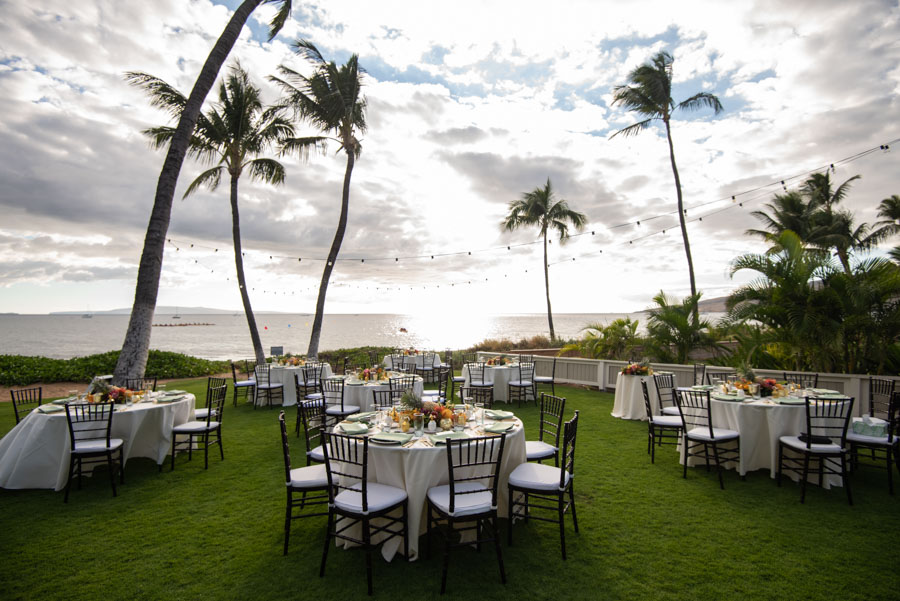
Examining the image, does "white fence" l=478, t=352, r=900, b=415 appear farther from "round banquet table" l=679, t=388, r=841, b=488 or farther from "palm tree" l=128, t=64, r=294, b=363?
"palm tree" l=128, t=64, r=294, b=363

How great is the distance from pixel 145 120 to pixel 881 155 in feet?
61.7

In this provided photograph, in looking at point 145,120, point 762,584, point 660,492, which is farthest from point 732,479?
point 145,120

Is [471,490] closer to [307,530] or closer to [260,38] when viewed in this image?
[307,530]

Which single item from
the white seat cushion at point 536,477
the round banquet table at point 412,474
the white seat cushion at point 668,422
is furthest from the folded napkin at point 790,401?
the round banquet table at point 412,474

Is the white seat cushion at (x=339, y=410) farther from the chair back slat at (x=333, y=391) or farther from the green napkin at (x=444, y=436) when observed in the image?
the green napkin at (x=444, y=436)

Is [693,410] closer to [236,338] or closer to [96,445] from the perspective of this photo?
[96,445]

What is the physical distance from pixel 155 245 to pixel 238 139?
7.12 m

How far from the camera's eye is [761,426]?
17.3 ft

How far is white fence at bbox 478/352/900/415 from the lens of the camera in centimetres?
685

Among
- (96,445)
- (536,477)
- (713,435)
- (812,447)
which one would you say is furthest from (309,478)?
(812,447)

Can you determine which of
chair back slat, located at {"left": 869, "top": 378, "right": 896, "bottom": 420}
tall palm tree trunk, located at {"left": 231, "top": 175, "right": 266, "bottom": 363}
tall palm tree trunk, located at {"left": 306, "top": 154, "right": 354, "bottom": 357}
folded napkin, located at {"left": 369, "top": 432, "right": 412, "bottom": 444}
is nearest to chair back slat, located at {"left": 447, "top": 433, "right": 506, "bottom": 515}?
folded napkin, located at {"left": 369, "top": 432, "right": 412, "bottom": 444}

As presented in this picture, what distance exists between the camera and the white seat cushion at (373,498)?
310 centimetres

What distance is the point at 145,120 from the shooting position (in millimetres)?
12648

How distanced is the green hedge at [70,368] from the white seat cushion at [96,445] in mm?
9963
